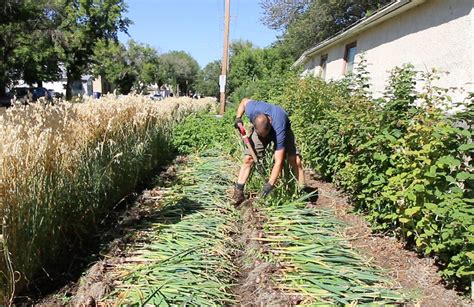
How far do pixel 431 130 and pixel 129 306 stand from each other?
8.94 ft

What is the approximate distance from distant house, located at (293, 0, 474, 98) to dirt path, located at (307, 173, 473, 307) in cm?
174

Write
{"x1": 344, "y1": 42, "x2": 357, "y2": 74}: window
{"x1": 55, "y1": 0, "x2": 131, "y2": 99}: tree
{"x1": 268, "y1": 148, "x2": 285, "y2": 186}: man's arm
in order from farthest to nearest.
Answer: {"x1": 55, "y1": 0, "x2": 131, "y2": 99}: tree, {"x1": 344, "y1": 42, "x2": 357, "y2": 74}: window, {"x1": 268, "y1": 148, "x2": 285, "y2": 186}: man's arm

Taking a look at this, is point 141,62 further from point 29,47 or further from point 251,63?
point 29,47

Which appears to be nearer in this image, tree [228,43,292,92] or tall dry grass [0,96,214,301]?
tall dry grass [0,96,214,301]

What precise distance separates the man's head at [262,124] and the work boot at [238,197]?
2.61ft

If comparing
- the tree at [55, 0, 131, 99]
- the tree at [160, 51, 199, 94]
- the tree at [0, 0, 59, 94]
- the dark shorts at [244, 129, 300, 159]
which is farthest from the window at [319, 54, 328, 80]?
the tree at [160, 51, 199, 94]

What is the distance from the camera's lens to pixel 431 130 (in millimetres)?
3404

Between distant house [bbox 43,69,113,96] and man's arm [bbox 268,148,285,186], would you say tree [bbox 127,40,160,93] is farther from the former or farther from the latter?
man's arm [bbox 268,148,285,186]

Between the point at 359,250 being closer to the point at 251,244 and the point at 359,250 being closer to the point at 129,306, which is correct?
the point at 251,244

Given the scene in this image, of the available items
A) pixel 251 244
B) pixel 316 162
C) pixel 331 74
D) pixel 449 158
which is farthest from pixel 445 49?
pixel 331 74

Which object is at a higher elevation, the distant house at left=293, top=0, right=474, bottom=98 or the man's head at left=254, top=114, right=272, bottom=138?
the distant house at left=293, top=0, right=474, bottom=98

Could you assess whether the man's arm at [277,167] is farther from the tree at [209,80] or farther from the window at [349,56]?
the tree at [209,80]

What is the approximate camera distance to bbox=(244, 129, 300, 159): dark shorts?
17.7 ft

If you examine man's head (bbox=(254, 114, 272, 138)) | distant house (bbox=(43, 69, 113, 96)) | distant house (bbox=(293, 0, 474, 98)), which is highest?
distant house (bbox=(293, 0, 474, 98))
